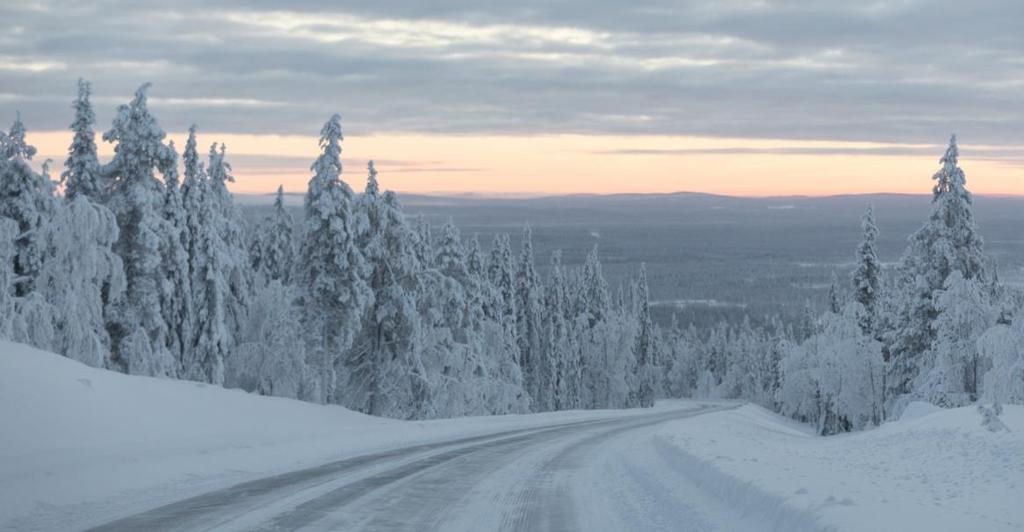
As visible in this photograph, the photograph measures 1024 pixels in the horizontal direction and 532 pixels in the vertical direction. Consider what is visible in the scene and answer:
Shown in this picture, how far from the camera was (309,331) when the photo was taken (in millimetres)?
37594

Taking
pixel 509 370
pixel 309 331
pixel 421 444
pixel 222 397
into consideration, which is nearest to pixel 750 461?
pixel 421 444

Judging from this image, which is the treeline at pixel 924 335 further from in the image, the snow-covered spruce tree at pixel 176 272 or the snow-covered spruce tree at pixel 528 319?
the snow-covered spruce tree at pixel 176 272

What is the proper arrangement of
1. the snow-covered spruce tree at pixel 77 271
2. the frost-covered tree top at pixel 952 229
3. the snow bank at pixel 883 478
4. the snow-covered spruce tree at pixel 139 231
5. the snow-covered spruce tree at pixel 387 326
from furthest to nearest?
the frost-covered tree top at pixel 952 229 → the snow-covered spruce tree at pixel 387 326 → the snow-covered spruce tree at pixel 139 231 → the snow-covered spruce tree at pixel 77 271 → the snow bank at pixel 883 478

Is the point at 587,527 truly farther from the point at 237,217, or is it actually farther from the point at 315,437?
the point at 237,217

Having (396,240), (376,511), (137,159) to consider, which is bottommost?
(376,511)

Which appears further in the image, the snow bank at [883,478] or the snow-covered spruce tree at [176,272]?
the snow-covered spruce tree at [176,272]

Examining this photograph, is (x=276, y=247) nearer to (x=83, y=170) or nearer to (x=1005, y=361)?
(x=83, y=170)

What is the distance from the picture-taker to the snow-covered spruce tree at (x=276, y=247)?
→ 61.6 m

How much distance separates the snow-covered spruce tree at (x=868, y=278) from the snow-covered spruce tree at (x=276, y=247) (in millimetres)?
37007

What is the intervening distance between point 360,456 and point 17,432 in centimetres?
644

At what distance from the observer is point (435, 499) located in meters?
13.5

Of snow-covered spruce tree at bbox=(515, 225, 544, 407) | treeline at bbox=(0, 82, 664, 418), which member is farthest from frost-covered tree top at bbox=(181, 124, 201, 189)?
snow-covered spruce tree at bbox=(515, 225, 544, 407)

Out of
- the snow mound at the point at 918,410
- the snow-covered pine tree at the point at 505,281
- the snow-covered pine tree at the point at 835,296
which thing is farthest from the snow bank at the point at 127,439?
the snow-covered pine tree at the point at 835,296

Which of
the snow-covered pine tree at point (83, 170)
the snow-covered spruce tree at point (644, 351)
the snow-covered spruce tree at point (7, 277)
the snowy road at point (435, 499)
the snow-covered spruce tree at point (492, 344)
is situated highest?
the snow-covered pine tree at point (83, 170)
